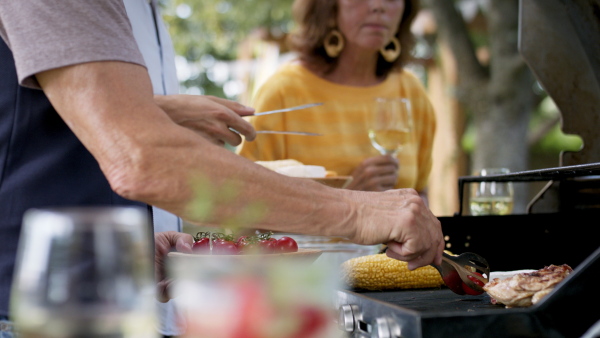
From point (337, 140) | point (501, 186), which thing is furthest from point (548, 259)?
point (337, 140)

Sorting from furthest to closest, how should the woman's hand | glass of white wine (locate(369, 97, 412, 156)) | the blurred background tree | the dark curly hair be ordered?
1. the blurred background tree
2. the dark curly hair
3. the woman's hand
4. glass of white wine (locate(369, 97, 412, 156))

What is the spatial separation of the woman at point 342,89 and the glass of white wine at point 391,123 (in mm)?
353

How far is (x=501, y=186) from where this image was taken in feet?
7.43

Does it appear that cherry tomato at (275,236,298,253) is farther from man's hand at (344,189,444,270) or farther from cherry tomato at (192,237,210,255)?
man's hand at (344,189,444,270)

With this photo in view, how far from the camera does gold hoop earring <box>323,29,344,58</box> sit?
304 cm

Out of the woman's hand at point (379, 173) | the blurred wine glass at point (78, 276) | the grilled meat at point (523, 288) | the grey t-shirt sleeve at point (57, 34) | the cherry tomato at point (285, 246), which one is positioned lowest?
the grilled meat at point (523, 288)

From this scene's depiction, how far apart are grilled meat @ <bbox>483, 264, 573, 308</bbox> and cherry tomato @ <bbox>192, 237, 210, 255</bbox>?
1.92 feet

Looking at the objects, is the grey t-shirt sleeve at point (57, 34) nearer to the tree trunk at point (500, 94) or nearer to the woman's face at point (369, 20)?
the woman's face at point (369, 20)

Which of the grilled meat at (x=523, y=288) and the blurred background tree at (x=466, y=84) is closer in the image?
the grilled meat at (x=523, y=288)

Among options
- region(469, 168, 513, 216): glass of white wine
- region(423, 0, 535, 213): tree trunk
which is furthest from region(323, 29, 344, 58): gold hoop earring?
region(423, 0, 535, 213): tree trunk

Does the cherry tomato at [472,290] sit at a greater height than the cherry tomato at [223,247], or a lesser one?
lesser

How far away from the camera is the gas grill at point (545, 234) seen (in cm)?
88

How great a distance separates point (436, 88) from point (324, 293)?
20.1 feet

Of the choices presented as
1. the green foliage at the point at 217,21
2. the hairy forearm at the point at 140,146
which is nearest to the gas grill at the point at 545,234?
the hairy forearm at the point at 140,146
